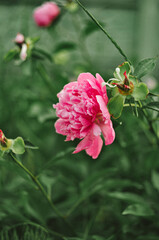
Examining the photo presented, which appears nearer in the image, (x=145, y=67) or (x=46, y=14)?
(x=145, y=67)

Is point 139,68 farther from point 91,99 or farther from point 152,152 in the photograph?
point 152,152

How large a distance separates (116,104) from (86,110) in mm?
30

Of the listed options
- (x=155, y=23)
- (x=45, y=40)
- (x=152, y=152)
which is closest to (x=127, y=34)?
(x=155, y=23)

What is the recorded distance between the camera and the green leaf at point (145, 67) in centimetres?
35

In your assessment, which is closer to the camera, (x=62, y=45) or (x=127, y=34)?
(x=62, y=45)

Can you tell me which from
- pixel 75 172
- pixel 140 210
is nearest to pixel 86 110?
pixel 140 210

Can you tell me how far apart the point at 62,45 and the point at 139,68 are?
15.6 inches

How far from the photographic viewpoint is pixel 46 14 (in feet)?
2.31

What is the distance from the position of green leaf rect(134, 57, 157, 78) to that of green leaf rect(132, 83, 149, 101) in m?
0.02

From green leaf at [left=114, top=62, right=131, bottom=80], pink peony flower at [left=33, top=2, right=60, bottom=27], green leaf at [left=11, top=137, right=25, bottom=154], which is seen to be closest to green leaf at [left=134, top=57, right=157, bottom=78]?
green leaf at [left=114, top=62, right=131, bottom=80]

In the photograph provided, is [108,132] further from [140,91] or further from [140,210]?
[140,210]

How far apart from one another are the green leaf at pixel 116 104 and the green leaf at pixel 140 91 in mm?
17

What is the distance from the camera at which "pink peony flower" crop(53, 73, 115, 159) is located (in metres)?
0.32

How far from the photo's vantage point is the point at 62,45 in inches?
28.6
